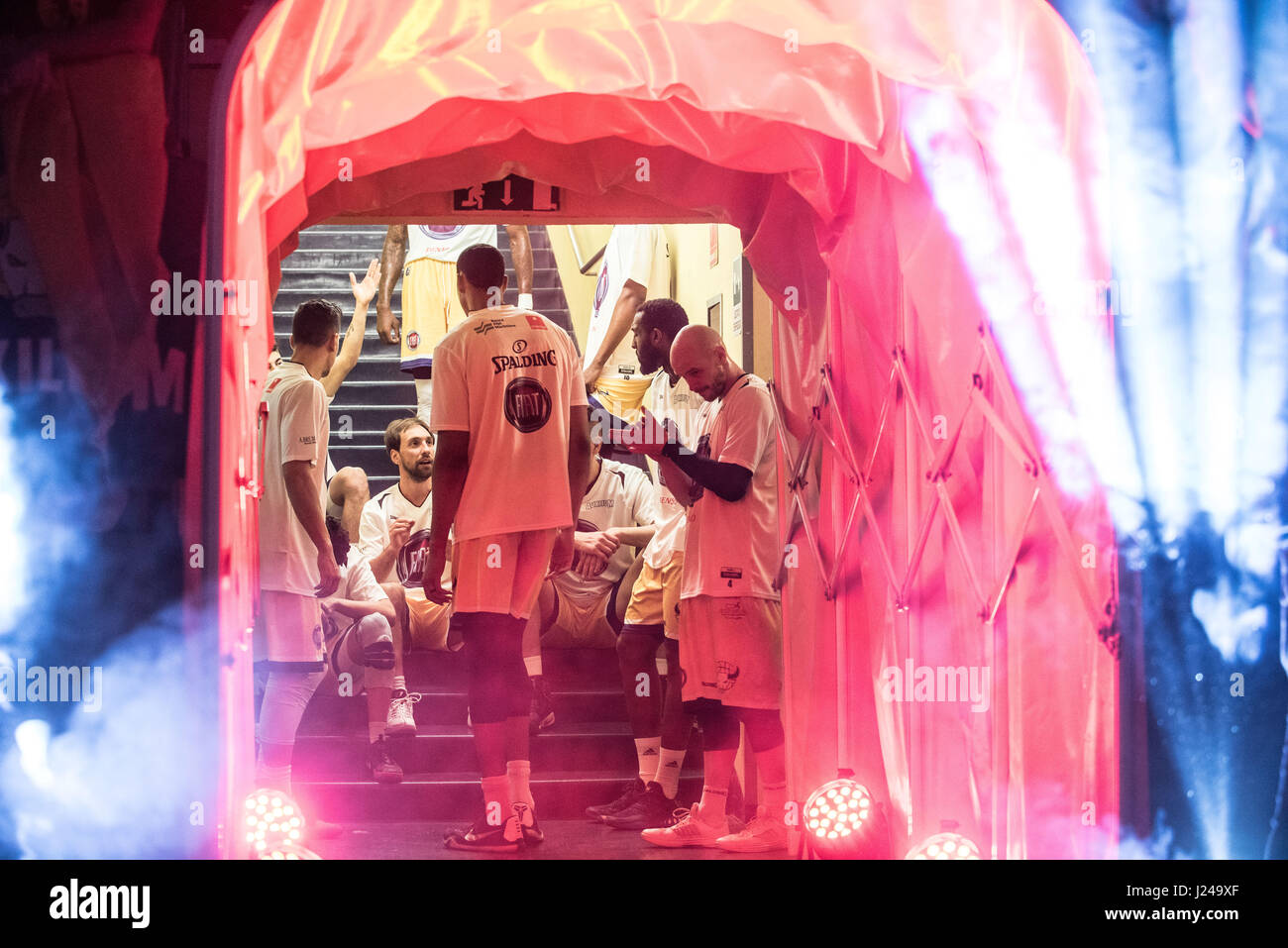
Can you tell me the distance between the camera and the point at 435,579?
4395 mm

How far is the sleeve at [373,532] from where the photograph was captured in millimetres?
6238

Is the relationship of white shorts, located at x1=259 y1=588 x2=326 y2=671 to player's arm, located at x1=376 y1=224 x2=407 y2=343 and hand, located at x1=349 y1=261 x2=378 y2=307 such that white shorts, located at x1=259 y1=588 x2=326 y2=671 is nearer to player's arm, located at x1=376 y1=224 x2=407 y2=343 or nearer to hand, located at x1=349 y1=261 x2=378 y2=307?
hand, located at x1=349 y1=261 x2=378 y2=307

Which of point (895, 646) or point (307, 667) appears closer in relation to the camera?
point (895, 646)

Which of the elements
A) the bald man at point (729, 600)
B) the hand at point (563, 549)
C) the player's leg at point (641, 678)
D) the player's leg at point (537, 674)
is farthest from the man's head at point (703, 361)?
the player's leg at point (537, 674)

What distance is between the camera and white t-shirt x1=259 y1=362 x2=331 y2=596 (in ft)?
15.3

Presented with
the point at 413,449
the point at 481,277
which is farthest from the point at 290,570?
the point at 413,449

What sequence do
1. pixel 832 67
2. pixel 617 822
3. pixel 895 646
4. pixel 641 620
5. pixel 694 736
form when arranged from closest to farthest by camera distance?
pixel 832 67, pixel 895 646, pixel 617 822, pixel 641 620, pixel 694 736

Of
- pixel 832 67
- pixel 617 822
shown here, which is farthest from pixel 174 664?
pixel 617 822

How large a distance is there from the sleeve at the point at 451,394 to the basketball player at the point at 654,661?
0.90 meters

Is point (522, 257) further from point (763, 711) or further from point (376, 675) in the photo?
point (763, 711)

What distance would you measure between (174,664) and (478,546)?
1499mm

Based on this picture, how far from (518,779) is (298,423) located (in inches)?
56.8
